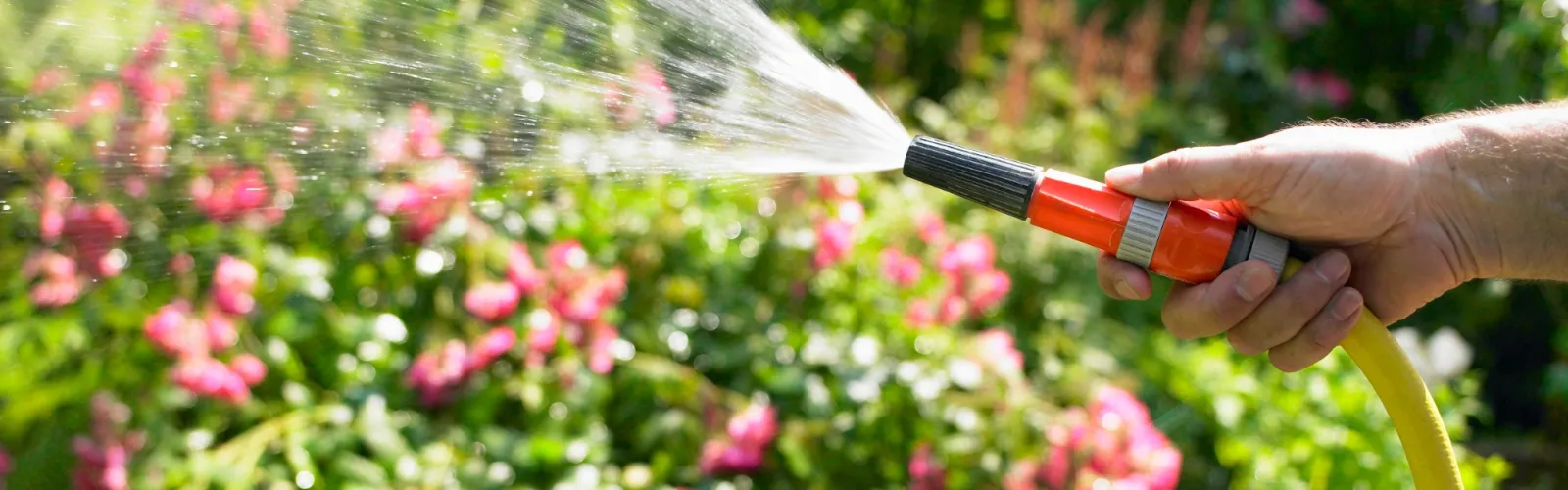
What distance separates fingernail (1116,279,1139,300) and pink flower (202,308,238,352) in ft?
4.46

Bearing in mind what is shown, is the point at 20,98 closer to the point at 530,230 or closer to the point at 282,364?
the point at 282,364

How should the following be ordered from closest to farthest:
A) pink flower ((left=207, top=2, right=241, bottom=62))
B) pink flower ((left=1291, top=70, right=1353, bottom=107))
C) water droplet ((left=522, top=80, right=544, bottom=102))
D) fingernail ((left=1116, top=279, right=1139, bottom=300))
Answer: fingernail ((left=1116, top=279, right=1139, bottom=300)) < pink flower ((left=207, top=2, right=241, bottom=62)) < water droplet ((left=522, top=80, right=544, bottom=102)) < pink flower ((left=1291, top=70, right=1353, bottom=107))

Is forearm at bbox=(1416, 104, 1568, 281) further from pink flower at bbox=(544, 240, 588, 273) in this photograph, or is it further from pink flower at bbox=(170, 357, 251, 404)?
pink flower at bbox=(170, 357, 251, 404)

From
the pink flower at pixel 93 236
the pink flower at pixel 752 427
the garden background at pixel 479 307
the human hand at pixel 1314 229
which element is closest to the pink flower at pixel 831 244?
the garden background at pixel 479 307

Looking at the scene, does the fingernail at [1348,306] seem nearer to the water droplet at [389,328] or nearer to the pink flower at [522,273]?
the pink flower at [522,273]

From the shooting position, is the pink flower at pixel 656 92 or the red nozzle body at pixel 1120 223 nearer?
the red nozzle body at pixel 1120 223

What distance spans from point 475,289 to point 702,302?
48 centimetres

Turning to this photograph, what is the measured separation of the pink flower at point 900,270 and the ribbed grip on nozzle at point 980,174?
1.23 metres

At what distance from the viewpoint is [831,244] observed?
235 cm

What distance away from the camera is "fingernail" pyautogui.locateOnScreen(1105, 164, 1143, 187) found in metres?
1.18

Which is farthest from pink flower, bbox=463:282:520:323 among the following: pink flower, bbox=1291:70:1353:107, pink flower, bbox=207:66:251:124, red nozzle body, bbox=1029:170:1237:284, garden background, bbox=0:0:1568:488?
pink flower, bbox=1291:70:1353:107

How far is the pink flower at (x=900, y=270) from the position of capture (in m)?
2.39

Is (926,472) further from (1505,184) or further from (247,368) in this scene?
(247,368)

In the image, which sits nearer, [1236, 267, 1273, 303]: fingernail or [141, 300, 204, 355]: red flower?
[1236, 267, 1273, 303]: fingernail
